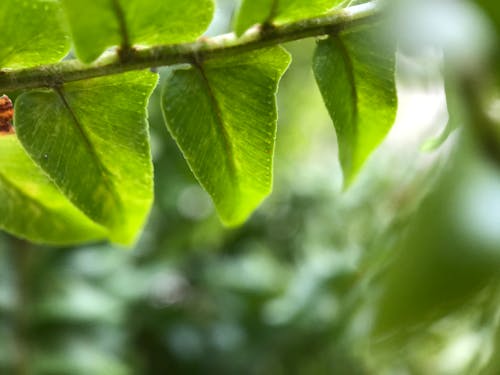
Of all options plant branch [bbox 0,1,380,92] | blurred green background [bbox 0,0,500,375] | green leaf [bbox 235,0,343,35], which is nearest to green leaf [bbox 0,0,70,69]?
plant branch [bbox 0,1,380,92]

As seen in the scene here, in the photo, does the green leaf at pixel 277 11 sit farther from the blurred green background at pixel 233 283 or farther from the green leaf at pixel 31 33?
the blurred green background at pixel 233 283

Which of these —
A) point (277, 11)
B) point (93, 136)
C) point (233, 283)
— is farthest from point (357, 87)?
point (233, 283)

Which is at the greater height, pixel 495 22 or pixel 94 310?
pixel 94 310

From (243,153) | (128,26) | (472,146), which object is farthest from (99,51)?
(472,146)

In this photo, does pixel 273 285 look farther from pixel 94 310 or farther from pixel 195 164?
pixel 195 164

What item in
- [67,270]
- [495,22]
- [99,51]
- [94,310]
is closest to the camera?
[495,22]

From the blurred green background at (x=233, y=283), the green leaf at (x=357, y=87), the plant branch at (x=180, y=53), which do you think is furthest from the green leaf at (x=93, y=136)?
the blurred green background at (x=233, y=283)
